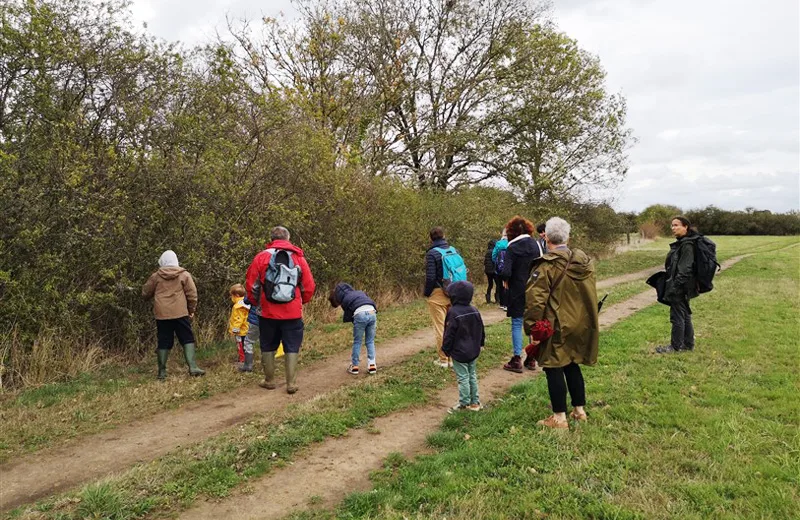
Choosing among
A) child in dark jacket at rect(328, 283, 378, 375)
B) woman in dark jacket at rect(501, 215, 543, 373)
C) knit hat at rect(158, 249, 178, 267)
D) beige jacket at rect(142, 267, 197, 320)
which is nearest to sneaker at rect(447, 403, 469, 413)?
woman in dark jacket at rect(501, 215, 543, 373)

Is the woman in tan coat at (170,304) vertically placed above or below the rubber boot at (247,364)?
above

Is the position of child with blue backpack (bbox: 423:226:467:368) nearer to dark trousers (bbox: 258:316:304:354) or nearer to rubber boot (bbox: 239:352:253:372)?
dark trousers (bbox: 258:316:304:354)

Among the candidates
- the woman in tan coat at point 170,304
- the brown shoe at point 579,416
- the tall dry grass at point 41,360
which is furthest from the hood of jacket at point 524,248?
the tall dry grass at point 41,360

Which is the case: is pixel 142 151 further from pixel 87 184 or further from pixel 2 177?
pixel 2 177

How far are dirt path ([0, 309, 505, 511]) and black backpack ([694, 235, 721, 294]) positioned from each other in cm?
517

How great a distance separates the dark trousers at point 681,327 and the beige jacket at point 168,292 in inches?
281

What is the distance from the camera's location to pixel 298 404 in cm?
569

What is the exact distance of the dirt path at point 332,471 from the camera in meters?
3.59

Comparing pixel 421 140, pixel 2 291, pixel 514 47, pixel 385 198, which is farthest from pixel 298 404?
pixel 514 47

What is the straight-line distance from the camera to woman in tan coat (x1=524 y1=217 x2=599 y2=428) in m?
4.50

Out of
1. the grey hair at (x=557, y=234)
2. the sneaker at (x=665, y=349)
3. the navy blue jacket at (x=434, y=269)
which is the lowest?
the sneaker at (x=665, y=349)

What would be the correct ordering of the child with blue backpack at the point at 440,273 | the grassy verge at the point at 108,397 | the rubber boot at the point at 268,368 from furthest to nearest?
the child with blue backpack at the point at 440,273
the rubber boot at the point at 268,368
the grassy verge at the point at 108,397

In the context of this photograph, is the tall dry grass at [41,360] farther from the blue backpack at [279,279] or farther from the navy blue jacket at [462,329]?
the navy blue jacket at [462,329]

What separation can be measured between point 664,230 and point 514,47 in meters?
43.2
